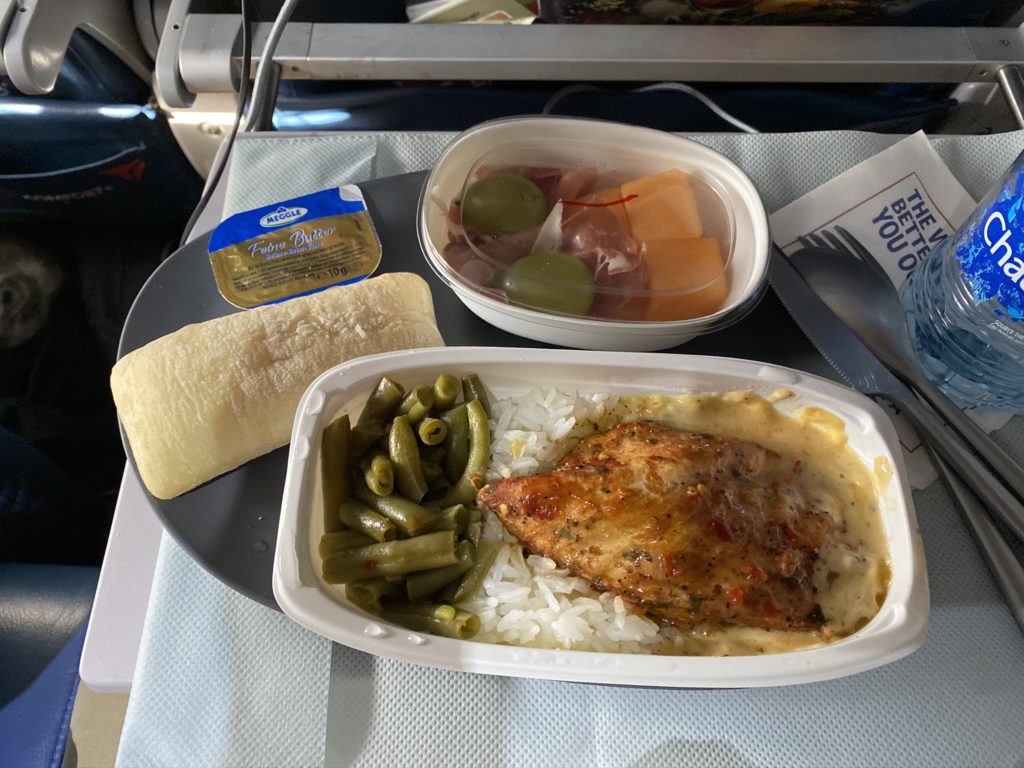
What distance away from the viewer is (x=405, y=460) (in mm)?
994

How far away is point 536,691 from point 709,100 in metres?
1.25

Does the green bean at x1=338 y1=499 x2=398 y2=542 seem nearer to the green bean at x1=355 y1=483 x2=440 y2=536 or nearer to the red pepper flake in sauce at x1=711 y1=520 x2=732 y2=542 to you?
the green bean at x1=355 y1=483 x2=440 y2=536

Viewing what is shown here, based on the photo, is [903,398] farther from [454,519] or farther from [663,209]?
[454,519]

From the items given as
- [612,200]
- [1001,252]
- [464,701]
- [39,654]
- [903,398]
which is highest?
[1001,252]

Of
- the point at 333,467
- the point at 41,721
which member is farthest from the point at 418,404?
the point at 41,721

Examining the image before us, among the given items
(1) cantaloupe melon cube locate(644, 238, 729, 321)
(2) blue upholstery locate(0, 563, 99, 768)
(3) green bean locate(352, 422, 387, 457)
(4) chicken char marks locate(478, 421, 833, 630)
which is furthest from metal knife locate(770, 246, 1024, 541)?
(2) blue upholstery locate(0, 563, 99, 768)

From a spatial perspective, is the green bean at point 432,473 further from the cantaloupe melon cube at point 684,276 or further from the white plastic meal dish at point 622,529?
the cantaloupe melon cube at point 684,276

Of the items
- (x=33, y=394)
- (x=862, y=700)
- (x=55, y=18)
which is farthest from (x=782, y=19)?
(x=33, y=394)

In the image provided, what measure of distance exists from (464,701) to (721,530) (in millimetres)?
435

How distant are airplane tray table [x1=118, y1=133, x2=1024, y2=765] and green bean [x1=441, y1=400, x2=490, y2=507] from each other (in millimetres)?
254

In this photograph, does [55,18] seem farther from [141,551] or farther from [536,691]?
[536,691]

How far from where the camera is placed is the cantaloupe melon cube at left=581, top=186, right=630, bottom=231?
125cm

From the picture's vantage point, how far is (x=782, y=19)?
1508 millimetres

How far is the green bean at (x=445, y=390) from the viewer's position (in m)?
1.03
